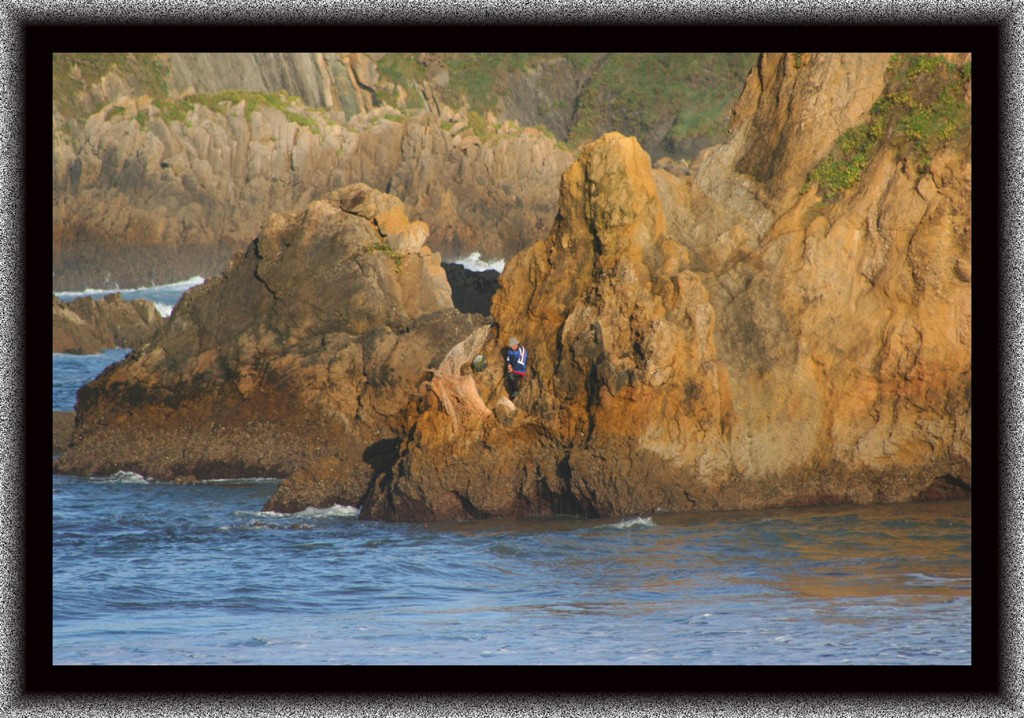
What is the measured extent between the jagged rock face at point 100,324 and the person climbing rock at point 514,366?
24.4 metres

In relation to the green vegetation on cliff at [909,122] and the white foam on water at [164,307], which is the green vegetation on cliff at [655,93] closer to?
the white foam on water at [164,307]

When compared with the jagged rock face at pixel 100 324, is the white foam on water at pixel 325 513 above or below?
below

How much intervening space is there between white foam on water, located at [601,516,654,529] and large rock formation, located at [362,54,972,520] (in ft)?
1.03

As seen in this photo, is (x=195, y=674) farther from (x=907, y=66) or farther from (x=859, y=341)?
(x=907, y=66)

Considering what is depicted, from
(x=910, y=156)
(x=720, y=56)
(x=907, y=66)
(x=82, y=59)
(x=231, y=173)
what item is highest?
(x=720, y=56)

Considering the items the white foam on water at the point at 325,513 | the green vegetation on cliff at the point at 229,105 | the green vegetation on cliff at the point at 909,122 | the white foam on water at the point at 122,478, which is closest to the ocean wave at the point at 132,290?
the green vegetation on cliff at the point at 229,105

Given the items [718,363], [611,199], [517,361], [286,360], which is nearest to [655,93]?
[286,360]

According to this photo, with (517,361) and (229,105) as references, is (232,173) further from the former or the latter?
(517,361)

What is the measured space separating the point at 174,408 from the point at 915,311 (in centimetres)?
1231

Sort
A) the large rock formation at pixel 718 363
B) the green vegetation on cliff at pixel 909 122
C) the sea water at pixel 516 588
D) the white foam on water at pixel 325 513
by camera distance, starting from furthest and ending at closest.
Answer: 1. the green vegetation on cliff at pixel 909 122
2. the white foam on water at pixel 325 513
3. the large rock formation at pixel 718 363
4. the sea water at pixel 516 588

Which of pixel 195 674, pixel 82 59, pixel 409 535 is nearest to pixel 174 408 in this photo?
pixel 409 535

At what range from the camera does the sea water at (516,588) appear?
1197cm

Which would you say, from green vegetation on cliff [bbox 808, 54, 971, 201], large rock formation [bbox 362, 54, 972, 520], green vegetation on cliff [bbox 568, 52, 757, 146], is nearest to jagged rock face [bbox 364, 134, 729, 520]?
large rock formation [bbox 362, 54, 972, 520]

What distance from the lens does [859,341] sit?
19.0 metres
